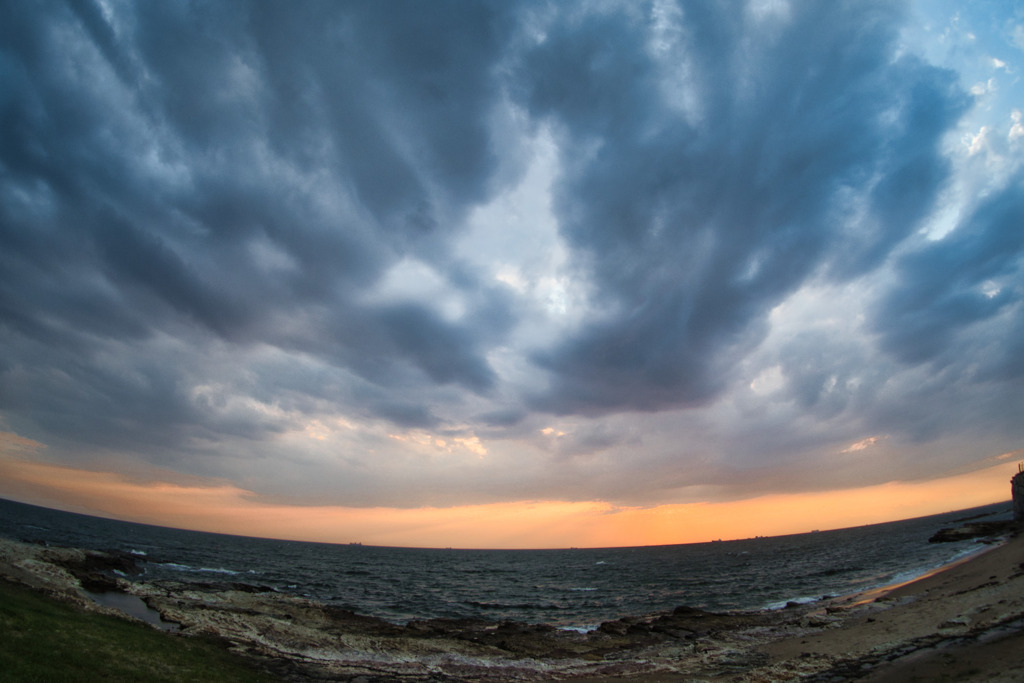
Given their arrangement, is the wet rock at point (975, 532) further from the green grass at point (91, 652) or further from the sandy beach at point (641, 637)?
the green grass at point (91, 652)

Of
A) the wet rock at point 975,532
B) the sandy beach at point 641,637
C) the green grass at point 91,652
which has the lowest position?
the wet rock at point 975,532

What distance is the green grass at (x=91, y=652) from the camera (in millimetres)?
14617

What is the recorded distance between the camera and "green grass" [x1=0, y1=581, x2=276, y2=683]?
14.6 metres

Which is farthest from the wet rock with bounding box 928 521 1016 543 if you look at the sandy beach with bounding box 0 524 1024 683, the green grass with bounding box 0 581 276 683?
the green grass with bounding box 0 581 276 683

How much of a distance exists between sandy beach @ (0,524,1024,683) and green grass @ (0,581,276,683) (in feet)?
12.4

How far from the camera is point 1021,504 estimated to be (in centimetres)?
7894

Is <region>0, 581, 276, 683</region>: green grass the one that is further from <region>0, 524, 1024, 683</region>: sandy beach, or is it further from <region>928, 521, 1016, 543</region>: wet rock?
<region>928, 521, 1016, 543</region>: wet rock

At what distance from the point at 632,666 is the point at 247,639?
23.7 m

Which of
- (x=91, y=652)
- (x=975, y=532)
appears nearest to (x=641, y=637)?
(x=91, y=652)

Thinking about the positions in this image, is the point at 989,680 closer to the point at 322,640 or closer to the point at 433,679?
the point at 433,679

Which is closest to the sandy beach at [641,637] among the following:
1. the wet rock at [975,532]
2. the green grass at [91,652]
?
the green grass at [91,652]

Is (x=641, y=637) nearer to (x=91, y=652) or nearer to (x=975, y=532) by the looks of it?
(x=91, y=652)

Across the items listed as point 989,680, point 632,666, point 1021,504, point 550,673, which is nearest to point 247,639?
point 550,673

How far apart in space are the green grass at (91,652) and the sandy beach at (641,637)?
378cm
